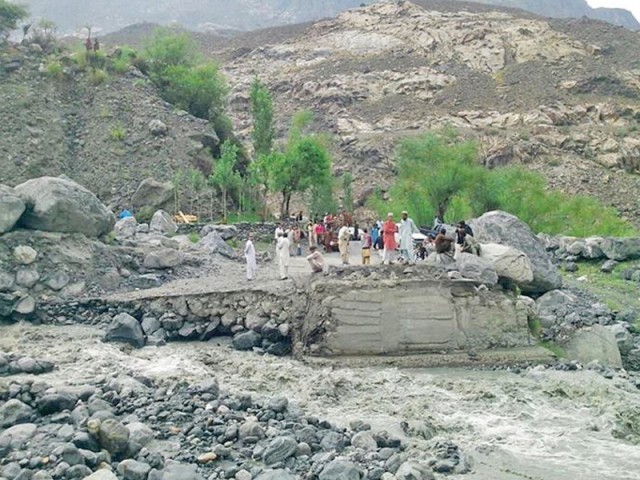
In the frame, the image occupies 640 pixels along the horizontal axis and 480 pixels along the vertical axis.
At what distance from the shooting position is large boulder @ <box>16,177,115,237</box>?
59.5ft

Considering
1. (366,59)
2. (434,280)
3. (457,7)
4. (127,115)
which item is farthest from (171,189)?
(457,7)

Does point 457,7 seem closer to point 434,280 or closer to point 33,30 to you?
point 33,30

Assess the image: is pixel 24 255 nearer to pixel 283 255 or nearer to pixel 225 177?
pixel 283 255

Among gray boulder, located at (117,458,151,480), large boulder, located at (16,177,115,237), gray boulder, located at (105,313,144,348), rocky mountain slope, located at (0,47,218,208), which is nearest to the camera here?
gray boulder, located at (117,458,151,480)

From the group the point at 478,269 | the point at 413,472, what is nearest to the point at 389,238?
the point at 478,269

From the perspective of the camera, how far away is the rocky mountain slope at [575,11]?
171000mm

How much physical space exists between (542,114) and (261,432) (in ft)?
195

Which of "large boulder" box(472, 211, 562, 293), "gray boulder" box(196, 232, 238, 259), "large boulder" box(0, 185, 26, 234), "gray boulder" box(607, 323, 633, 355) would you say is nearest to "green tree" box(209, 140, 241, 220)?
"gray boulder" box(196, 232, 238, 259)

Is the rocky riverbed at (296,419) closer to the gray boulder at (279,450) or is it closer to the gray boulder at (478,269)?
the gray boulder at (279,450)

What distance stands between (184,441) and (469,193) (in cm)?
2692

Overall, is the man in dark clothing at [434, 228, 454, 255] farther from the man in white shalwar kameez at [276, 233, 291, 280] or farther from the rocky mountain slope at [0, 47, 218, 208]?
the rocky mountain slope at [0, 47, 218, 208]

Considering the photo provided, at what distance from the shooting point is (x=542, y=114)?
6281 cm

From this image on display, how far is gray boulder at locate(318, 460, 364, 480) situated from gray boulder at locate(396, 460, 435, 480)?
475 mm

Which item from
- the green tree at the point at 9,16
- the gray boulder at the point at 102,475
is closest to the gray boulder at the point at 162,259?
the gray boulder at the point at 102,475
